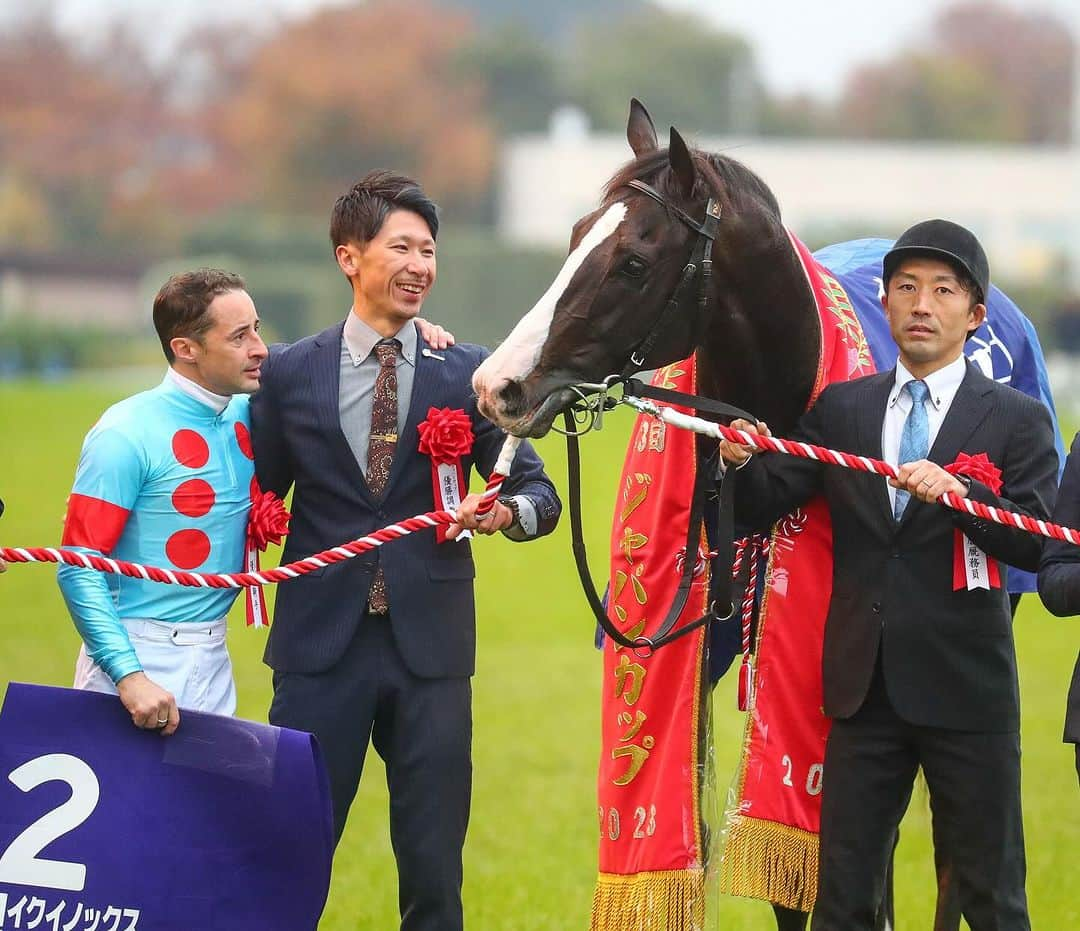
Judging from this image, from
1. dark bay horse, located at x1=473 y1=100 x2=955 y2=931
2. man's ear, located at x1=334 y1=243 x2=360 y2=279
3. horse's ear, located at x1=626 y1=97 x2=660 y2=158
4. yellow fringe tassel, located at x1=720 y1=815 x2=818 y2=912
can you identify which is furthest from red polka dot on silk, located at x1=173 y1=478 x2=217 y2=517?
yellow fringe tassel, located at x1=720 y1=815 x2=818 y2=912

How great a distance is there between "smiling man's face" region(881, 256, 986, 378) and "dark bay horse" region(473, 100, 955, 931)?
0.28 metres

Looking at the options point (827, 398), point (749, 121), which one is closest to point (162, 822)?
point (827, 398)

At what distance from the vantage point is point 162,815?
136 inches

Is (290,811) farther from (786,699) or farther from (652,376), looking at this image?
(652,376)

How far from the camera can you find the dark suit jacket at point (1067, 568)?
334cm

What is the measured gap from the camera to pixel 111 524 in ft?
11.9

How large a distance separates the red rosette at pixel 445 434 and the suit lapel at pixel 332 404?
156 mm

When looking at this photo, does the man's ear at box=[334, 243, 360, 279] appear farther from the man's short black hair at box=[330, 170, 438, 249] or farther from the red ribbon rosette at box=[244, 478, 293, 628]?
the red ribbon rosette at box=[244, 478, 293, 628]

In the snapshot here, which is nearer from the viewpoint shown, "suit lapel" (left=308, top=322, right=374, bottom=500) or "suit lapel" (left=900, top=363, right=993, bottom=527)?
"suit lapel" (left=900, top=363, right=993, bottom=527)

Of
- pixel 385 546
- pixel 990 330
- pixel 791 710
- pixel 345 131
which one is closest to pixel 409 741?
pixel 385 546

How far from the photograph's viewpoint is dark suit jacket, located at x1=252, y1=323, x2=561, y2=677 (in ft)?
12.3

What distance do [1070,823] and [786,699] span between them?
2992 millimetres

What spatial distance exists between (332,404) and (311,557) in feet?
1.14

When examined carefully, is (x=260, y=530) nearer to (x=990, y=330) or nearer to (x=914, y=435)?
(x=914, y=435)
